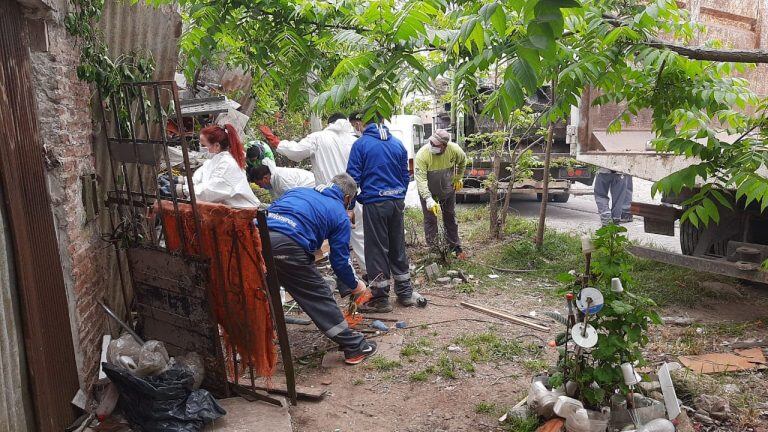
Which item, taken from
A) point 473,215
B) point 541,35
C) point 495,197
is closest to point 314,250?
point 541,35

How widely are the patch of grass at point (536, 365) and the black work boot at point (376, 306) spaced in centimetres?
173

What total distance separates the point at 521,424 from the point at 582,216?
27.5ft

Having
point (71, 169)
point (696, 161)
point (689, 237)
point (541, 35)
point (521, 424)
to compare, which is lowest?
point (521, 424)

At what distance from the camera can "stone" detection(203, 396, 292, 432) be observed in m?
3.35

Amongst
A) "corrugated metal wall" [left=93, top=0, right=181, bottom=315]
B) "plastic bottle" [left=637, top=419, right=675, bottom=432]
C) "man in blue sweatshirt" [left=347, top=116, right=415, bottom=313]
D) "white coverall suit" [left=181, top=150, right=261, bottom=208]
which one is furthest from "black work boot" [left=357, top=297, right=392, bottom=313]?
"plastic bottle" [left=637, top=419, right=675, bottom=432]

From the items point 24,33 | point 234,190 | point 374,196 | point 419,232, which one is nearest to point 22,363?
point 24,33

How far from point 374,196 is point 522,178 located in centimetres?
327

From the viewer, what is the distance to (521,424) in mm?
3438

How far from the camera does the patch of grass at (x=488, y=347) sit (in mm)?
4629

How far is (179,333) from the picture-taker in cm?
366

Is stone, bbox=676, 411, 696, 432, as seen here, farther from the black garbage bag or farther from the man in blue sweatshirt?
the man in blue sweatshirt

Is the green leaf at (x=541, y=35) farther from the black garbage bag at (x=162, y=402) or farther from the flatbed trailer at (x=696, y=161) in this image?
the flatbed trailer at (x=696, y=161)

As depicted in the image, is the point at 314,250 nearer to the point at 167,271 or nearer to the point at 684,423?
the point at 167,271

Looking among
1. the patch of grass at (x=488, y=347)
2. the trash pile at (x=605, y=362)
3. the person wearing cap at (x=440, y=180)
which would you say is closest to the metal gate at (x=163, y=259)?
the patch of grass at (x=488, y=347)
